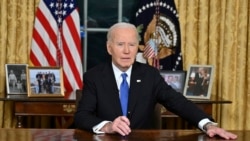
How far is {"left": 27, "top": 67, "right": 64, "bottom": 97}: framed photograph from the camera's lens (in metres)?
4.57

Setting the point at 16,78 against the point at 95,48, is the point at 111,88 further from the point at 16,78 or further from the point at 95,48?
the point at 95,48

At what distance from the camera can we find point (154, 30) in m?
4.93

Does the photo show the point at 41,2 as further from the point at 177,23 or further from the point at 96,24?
the point at 177,23

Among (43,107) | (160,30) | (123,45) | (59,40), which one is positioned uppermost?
(160,30)

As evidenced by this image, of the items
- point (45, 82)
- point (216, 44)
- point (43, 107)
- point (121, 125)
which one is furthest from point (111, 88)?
point (216, 44)

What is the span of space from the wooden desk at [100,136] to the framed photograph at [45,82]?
6.35 ft

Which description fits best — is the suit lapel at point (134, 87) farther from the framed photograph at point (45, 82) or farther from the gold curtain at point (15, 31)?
the gold curtain at point (15, 31)

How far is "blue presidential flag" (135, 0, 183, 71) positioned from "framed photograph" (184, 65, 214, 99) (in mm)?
225

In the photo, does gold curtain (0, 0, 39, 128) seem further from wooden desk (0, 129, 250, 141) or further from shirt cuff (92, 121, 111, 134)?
shirt cuff (92, 121, 111, 134)

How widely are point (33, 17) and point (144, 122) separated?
229cm

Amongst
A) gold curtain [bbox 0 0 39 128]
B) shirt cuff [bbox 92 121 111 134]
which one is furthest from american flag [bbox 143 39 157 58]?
shirt cuff [bbox 92 121 111 134]

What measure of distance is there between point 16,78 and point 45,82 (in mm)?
284

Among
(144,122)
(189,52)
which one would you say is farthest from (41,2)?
(144,122)

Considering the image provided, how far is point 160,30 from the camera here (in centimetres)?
495
